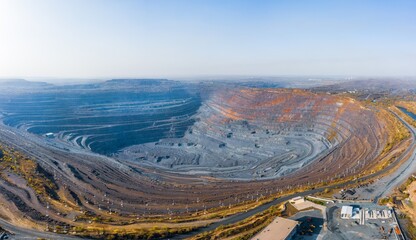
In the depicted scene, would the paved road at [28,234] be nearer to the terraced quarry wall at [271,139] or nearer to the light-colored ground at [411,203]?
the light-colored ground at [411,203]

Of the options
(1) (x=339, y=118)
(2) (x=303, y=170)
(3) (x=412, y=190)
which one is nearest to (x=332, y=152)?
(2) (x=303, y=170)

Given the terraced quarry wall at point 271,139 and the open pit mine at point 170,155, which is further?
the terraced quarry wall at point 271,139

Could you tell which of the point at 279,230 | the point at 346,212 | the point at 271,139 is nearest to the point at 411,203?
the point at 346,212

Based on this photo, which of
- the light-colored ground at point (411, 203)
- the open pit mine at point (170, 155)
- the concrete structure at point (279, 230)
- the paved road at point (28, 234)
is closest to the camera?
the concrete structure at point (279, 230)

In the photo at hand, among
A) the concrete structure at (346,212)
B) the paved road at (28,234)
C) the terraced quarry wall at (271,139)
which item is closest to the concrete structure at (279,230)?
the concrete structure at (346,212)

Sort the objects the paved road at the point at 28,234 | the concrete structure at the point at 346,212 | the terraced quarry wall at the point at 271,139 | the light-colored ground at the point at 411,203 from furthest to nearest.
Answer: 1. the terraced quarry wall at the point at 271,139
2. the concrete structure at the point at 346,212
3. the paved road at the point at 28,234
4. the light-colored ground at the point at 411,203

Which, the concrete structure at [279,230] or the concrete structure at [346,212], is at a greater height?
the concrete structure at [346,212]

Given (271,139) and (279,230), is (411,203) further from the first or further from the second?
(271,139)
